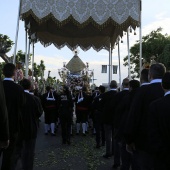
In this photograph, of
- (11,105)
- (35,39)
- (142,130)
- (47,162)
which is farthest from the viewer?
(35,39)

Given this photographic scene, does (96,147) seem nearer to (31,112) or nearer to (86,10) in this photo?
(31,112)

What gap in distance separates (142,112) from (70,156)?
5.04 metres

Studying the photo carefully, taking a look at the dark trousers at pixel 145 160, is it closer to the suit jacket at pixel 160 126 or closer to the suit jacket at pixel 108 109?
the suit jacket at pixel 160 126

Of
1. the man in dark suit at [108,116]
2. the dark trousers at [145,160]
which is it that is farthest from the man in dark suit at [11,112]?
the man in dark suit at [108,116]

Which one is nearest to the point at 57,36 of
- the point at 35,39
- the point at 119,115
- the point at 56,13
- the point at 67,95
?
the point at 35,39

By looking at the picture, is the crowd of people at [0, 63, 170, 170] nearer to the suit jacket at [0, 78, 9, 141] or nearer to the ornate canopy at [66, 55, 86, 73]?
the suit jacket at [0, 78, 9, 141]

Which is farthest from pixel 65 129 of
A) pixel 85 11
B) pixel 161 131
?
pixel 161 131

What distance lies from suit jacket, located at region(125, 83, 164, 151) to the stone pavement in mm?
3458

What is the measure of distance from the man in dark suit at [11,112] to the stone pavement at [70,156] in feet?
8.33

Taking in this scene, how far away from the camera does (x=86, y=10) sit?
12.9 m

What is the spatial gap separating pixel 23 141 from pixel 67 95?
541 cm

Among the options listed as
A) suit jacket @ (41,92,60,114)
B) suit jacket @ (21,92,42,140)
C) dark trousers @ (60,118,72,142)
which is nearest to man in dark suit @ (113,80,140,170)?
suit jacket @ (21,92,42,140)

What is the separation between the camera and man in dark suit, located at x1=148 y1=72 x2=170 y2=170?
3.45 meters

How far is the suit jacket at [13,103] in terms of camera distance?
5.27 metres
